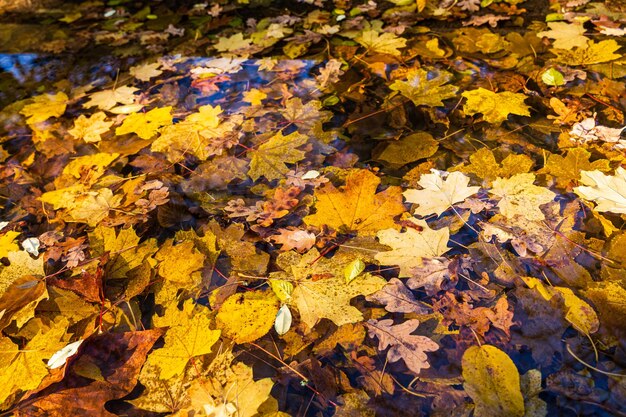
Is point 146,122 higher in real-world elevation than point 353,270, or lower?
higher

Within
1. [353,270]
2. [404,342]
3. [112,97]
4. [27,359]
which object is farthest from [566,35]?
[27,359]

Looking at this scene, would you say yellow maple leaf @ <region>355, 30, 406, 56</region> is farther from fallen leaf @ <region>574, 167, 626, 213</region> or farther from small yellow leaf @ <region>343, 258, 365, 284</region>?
small yellow leaf @ <region>343, 258, 365, 284</region>

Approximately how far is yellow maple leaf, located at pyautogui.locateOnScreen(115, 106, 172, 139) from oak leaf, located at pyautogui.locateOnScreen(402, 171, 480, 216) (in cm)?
129

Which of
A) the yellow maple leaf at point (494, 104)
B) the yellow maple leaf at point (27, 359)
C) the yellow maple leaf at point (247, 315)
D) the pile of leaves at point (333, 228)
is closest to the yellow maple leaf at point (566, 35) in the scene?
the pile of leaves at point (333, 228)

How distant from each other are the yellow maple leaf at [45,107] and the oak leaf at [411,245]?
6.59ft

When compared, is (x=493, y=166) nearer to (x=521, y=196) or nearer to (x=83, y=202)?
(x=521, y=196)

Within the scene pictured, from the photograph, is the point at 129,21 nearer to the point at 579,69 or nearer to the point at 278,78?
the point at 278,78

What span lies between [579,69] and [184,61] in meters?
2.18

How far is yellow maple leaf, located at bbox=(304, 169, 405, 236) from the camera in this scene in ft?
4.85

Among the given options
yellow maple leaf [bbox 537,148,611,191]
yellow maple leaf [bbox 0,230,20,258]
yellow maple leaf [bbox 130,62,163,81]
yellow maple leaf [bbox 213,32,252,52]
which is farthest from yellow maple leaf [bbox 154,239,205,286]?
yellow maple leaf [bbox 213,32,252,52]

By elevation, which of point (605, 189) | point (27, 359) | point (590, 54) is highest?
point (590, 54)

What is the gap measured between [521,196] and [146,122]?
1758mm

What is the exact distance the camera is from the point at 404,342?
1156 mm

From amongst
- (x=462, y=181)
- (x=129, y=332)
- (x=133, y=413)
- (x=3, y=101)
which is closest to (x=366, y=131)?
(x=462, y=181)
